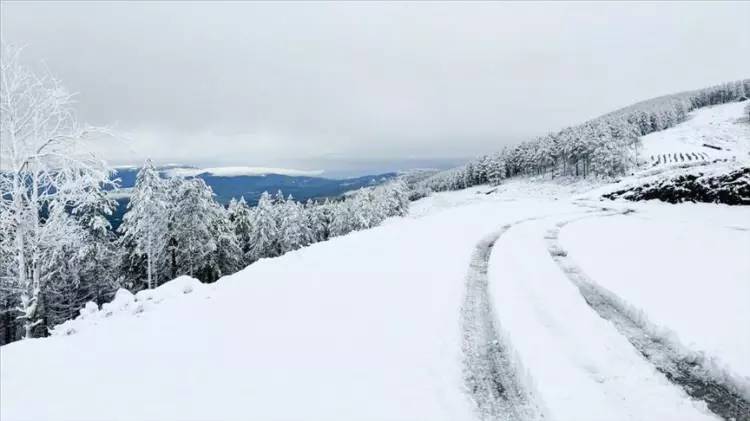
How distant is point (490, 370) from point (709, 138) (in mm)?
138541

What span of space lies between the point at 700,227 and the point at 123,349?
2666cm

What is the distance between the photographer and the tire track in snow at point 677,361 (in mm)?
5040

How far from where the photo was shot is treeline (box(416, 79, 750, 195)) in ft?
257

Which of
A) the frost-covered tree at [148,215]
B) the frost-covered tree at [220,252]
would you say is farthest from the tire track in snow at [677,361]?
the frost-covered tree at [220,252]

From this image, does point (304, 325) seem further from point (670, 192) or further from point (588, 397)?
point (670, 192)

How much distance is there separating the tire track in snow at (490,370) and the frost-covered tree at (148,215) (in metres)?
27.5

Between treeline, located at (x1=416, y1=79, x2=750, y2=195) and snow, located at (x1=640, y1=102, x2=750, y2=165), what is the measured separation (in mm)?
5569

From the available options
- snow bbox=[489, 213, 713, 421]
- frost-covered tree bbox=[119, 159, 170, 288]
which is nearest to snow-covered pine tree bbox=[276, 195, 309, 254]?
frost-covered tree bbox=[119, 159, 170, 288]

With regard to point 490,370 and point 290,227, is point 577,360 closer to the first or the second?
point 490,370

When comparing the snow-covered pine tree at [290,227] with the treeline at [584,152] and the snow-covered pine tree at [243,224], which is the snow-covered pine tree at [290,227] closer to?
the snow-covered pine tree at [243,224]

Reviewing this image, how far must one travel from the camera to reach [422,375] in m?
5.77

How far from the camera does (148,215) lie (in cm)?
2848

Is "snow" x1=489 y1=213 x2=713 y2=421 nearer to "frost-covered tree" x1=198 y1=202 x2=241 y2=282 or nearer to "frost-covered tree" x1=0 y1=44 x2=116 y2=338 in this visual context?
"frost-covered tree" x1=0 y1=44 x2=116 y2=338

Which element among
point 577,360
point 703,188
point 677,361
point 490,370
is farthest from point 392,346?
point 703,188
